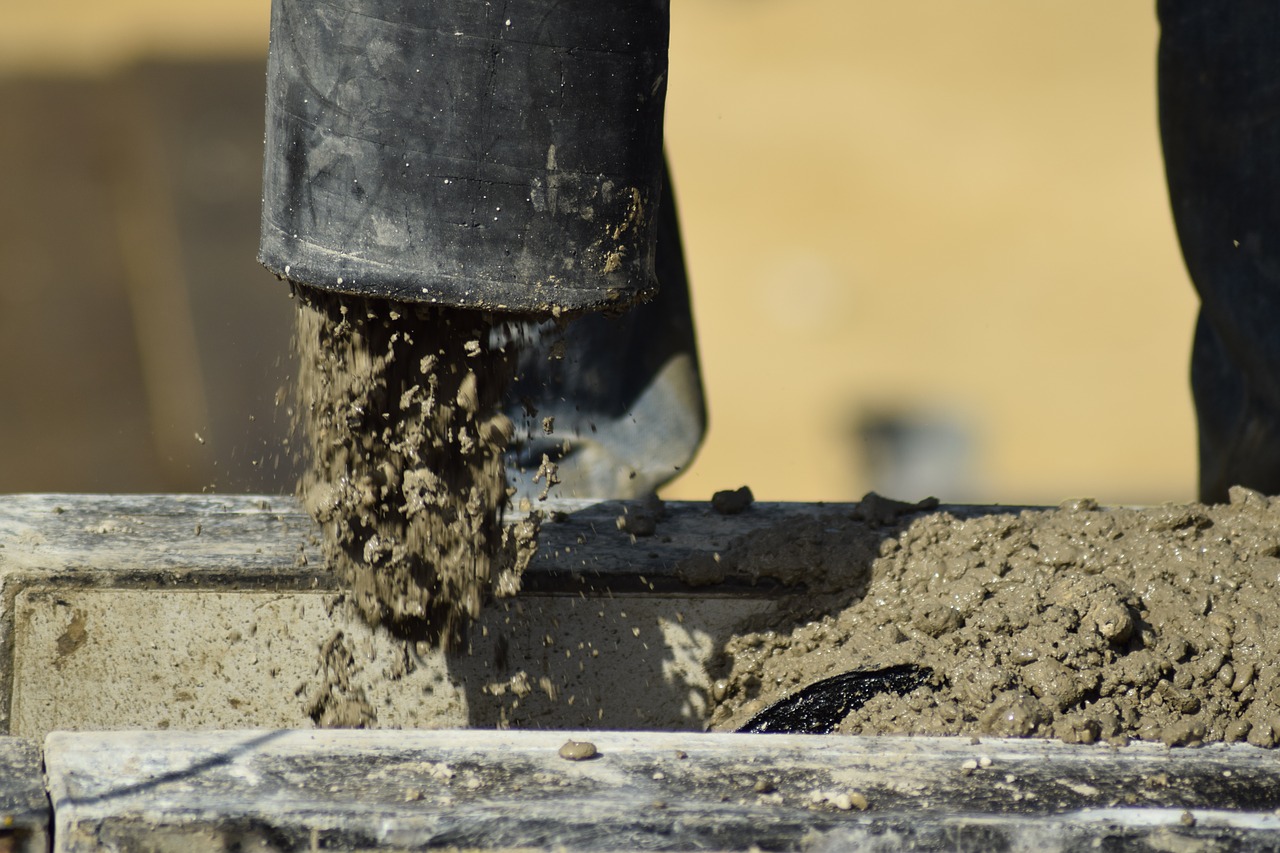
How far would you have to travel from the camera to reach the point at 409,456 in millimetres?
1685

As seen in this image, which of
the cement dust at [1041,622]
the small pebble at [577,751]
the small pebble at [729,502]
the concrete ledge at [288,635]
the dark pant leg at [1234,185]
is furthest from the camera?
the dark pant leg at [1234,185]

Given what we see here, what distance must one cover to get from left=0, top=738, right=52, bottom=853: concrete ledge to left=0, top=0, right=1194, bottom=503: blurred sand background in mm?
2957

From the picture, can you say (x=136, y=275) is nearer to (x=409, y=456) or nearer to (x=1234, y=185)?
(x=409, y=456)

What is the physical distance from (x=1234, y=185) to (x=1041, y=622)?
43.7 inches

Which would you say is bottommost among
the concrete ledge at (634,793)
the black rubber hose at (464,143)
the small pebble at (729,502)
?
the concrete ledge at (634,793)

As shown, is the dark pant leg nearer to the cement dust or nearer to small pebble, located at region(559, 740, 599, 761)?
the cement dust

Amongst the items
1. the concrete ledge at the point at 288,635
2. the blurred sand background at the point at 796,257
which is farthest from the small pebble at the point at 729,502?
the blurred sand background at the point at 796,257

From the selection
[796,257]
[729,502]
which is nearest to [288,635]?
[729,502]

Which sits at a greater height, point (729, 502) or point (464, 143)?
point (464, 143)

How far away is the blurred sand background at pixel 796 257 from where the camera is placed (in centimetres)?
517

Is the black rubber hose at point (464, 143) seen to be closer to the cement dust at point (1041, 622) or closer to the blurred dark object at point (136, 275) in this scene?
the cement dust at point (1041, 622)

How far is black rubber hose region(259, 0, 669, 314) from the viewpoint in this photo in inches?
54.6

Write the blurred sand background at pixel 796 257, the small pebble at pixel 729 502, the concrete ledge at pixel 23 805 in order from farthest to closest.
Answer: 1. the blurred sand background at pixel 796 257
2. the small pebble at pixel 729 502
3. the concrete ledge at pixel 23 805

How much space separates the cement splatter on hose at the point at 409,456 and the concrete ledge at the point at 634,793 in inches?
17.1
